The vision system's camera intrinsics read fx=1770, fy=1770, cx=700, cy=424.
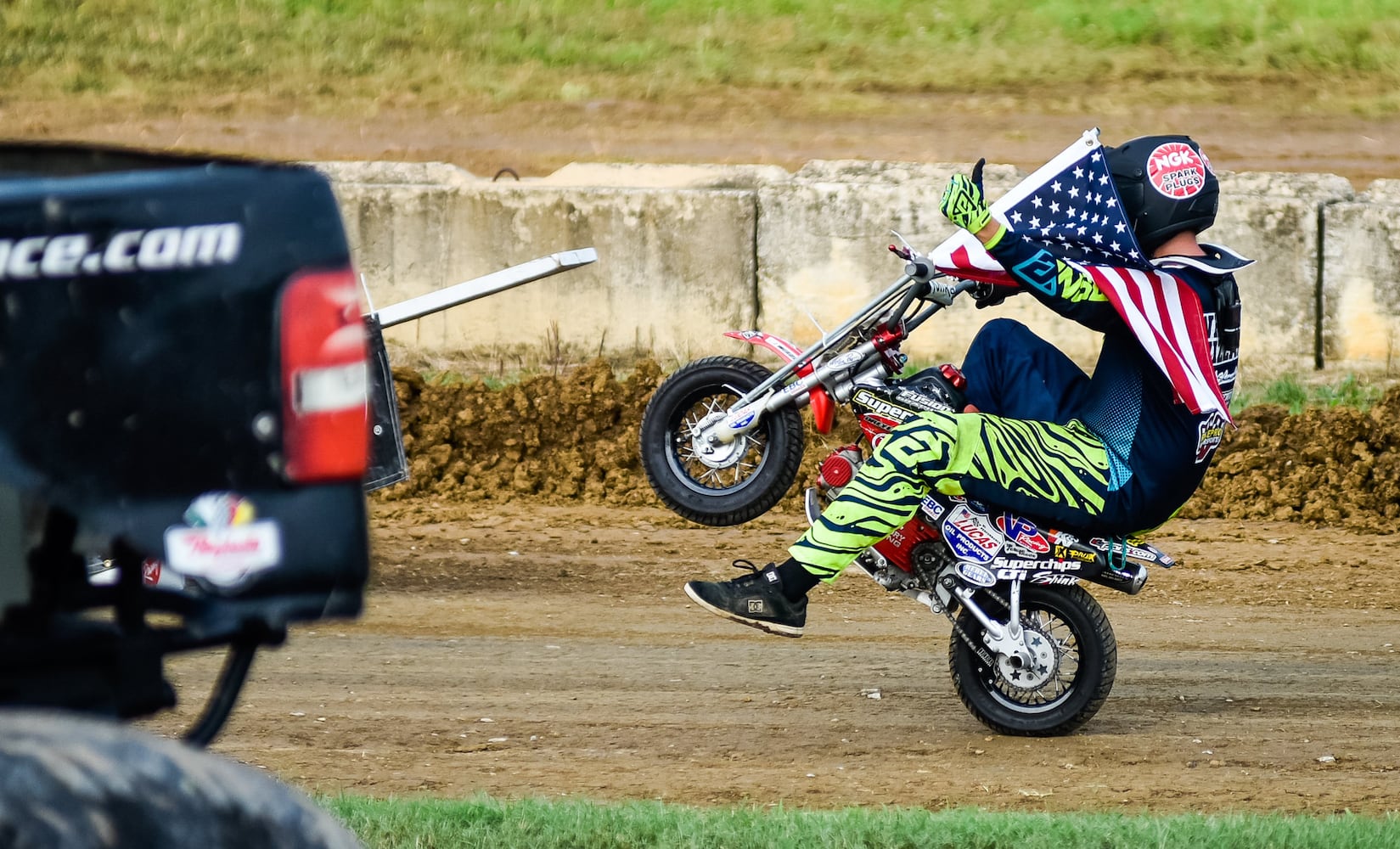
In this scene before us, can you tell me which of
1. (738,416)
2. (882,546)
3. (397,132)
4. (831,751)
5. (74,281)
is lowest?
(831,751)

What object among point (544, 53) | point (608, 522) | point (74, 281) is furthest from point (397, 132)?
point (74, 281)

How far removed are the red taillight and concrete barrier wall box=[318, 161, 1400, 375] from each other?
870cm

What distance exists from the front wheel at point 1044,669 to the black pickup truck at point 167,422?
3.94 metres

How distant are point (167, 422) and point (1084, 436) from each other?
13.7 feet

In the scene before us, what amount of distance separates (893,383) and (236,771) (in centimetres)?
435

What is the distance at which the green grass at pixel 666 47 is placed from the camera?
2008cm

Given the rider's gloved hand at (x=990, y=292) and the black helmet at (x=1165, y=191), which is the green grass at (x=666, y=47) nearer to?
the rider's gloved hand at (x=990, y=292)

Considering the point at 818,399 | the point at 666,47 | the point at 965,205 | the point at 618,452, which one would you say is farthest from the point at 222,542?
the point at 666,47

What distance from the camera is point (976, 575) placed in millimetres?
6176

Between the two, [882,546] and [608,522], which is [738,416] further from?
[608,522]

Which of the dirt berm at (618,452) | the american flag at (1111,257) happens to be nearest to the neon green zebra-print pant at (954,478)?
the american flag at (1111,257)

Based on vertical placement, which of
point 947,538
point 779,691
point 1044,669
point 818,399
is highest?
point 818,399

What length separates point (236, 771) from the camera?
7.70 ft

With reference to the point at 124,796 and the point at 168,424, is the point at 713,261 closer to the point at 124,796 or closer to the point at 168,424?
the point at 168,424
